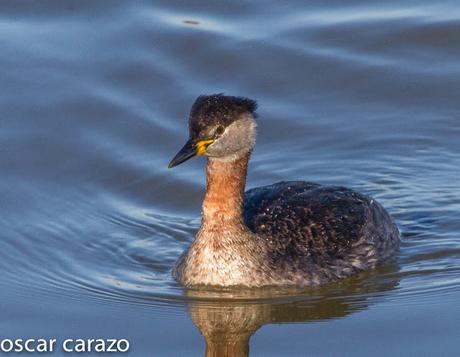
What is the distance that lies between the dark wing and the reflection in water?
0.46 metres

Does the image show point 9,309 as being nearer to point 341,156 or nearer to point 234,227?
point 234,227

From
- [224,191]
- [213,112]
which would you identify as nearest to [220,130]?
[213,112]

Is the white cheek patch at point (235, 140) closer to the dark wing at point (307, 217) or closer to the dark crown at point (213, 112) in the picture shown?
the dark crown at point (213, 112)

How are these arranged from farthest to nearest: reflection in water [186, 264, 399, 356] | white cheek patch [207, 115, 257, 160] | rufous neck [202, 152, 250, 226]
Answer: rufous neck [202, 152, 250, 226] → white cheek patch [207, 115, 257, 160] → reflection in water [186, 264, 399, 356]

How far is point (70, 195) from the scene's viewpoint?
16078 mm

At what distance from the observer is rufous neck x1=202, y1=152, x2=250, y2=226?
13.7m

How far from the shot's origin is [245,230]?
13875mm

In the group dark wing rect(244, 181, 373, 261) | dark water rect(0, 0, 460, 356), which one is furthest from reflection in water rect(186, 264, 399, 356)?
dark wing rect(244, 181, 373, 261)

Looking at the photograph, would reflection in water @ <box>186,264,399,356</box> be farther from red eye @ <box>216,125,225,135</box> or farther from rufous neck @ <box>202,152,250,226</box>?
red eye @ <box>216,125,225,135</box>

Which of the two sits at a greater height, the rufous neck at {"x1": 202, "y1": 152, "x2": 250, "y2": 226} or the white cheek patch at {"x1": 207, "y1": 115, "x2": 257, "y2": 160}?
the white cheek patch at {"x1": 207, "y1": 115, "x2": 257, "y2": 160}

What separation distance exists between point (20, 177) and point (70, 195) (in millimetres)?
708

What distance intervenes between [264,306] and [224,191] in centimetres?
116

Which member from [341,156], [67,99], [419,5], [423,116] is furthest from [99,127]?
[419,5]

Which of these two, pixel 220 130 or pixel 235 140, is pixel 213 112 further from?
pixel 235 140
